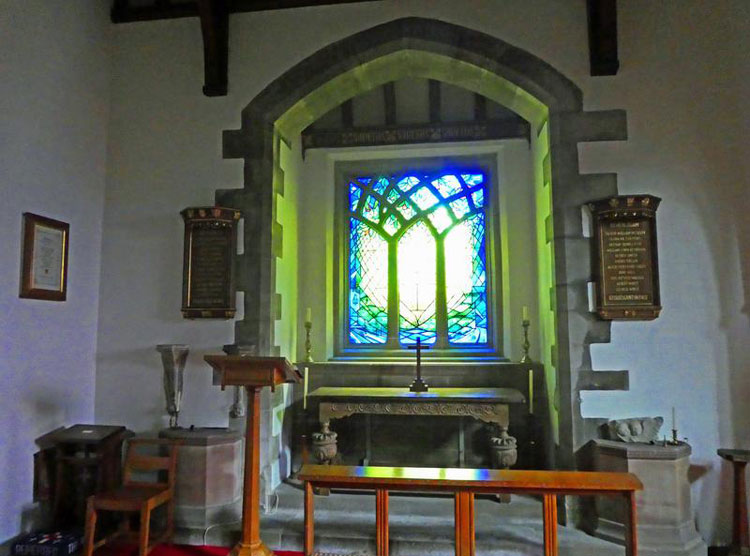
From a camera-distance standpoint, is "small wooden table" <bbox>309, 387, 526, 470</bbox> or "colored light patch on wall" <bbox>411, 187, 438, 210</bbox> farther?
"colored light patch on wall" <bbox>411, 187, 438, 210</bbox>

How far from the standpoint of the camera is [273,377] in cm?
254

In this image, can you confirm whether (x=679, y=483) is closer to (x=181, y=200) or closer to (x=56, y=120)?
(x=181, y=200)

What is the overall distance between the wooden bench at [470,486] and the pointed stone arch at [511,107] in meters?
0.68

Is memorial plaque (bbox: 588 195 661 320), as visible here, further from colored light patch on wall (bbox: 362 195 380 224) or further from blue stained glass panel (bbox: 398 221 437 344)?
colored light patch on wall (bbox: 362 195 380 224)

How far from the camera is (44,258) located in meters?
3.14

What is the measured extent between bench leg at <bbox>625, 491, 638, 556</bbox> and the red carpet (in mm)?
1695

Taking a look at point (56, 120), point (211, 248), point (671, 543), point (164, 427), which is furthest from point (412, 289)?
point (56, 120)

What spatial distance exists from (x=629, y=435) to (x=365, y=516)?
1.66 meters

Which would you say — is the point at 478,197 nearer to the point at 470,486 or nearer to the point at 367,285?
the point at 367,285

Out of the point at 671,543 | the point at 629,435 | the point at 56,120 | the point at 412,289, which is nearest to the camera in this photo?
the point at 671,543

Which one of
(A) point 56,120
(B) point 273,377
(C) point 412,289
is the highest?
(A) point 56,120

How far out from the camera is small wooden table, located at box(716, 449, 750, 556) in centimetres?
284

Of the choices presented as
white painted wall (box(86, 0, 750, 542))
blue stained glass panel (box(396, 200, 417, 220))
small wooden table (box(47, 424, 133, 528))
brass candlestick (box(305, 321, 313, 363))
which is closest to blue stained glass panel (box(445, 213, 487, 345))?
blue stained glass panel (box(396, 200, 417, 220))

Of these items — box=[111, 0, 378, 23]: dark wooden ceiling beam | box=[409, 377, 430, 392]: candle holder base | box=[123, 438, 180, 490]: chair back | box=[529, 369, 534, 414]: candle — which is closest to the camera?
box=[123, 438, 180, 490]: chair back
